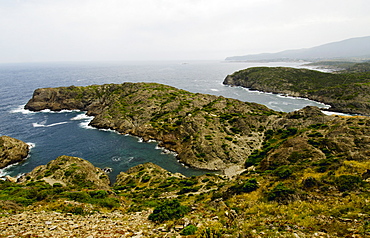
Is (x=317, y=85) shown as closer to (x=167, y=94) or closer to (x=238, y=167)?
(x=167, y=94)

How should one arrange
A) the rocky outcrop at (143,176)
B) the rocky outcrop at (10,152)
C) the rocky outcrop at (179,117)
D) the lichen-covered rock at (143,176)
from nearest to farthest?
the rocky outcrop at (143,176), the lichen-covered rock at (143,176), the rocky outcrop at (10,152), the rocky outcrop at (179,117)

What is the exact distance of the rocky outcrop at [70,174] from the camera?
4422 cm

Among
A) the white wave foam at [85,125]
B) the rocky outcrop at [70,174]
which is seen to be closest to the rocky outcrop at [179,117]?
the white wave foam at [85,125]

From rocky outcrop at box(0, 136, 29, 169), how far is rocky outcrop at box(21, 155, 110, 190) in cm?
2107

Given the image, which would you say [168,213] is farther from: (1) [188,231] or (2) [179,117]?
(2) [179,117]

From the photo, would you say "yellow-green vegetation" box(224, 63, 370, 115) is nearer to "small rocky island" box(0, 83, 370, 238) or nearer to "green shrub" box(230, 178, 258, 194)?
"small rocky island" box(0, 83, 370, 238)

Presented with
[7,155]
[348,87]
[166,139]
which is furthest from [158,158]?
[348,87]

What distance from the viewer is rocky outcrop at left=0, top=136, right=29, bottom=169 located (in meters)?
60.9

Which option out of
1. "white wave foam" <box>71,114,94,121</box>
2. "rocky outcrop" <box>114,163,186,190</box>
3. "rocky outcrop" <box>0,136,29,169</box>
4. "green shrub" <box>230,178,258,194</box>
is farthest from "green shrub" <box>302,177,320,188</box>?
"white wave foam" <box>71,114,94,121</box>

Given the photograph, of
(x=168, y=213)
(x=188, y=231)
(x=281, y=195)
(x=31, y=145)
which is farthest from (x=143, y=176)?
(x=31, y=145)

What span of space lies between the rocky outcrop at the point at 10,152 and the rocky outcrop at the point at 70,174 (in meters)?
21.1

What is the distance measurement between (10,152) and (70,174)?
33995 mm

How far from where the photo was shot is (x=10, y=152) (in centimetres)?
6206

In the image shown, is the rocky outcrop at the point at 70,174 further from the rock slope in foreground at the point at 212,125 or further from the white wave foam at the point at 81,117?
the white wave foam at the point at 81,117
